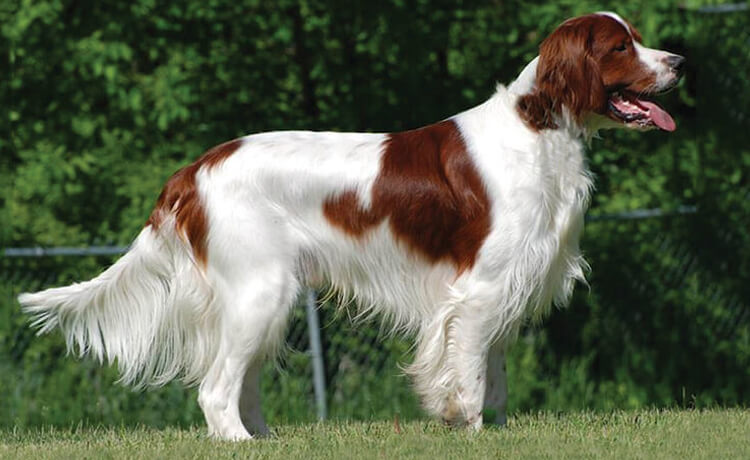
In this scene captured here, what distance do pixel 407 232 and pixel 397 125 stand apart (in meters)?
3.03

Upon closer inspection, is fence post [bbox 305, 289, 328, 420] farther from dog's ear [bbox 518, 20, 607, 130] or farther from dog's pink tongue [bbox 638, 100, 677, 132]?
dog's pink tongue [bbox 638, 100, 677, 132]

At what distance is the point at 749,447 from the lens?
15.5 ft

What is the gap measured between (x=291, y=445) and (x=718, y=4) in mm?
4391

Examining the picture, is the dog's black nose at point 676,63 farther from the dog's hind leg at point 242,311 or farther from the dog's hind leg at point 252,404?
the dog's hind leg at point 252,404

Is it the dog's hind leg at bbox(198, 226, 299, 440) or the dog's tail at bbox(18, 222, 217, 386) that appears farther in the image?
the dog's tail at bbox(18, 222, 217, 386)

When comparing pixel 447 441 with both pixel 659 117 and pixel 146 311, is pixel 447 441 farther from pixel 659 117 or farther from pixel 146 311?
pixel 659 117

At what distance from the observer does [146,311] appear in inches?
215

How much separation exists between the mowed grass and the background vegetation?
6.67 feet

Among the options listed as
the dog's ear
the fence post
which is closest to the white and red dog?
the dog's ear

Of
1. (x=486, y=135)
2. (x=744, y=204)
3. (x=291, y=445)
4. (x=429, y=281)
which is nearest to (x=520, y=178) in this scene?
(x=486, y=135)

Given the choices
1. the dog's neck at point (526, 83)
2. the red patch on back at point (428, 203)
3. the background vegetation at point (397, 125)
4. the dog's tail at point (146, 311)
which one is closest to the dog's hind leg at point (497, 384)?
the red patch on back at point (428, 203)

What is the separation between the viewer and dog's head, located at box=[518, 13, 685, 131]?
5.16m

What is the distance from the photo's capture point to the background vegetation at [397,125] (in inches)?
311

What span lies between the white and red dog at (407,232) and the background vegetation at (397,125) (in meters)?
2.26
